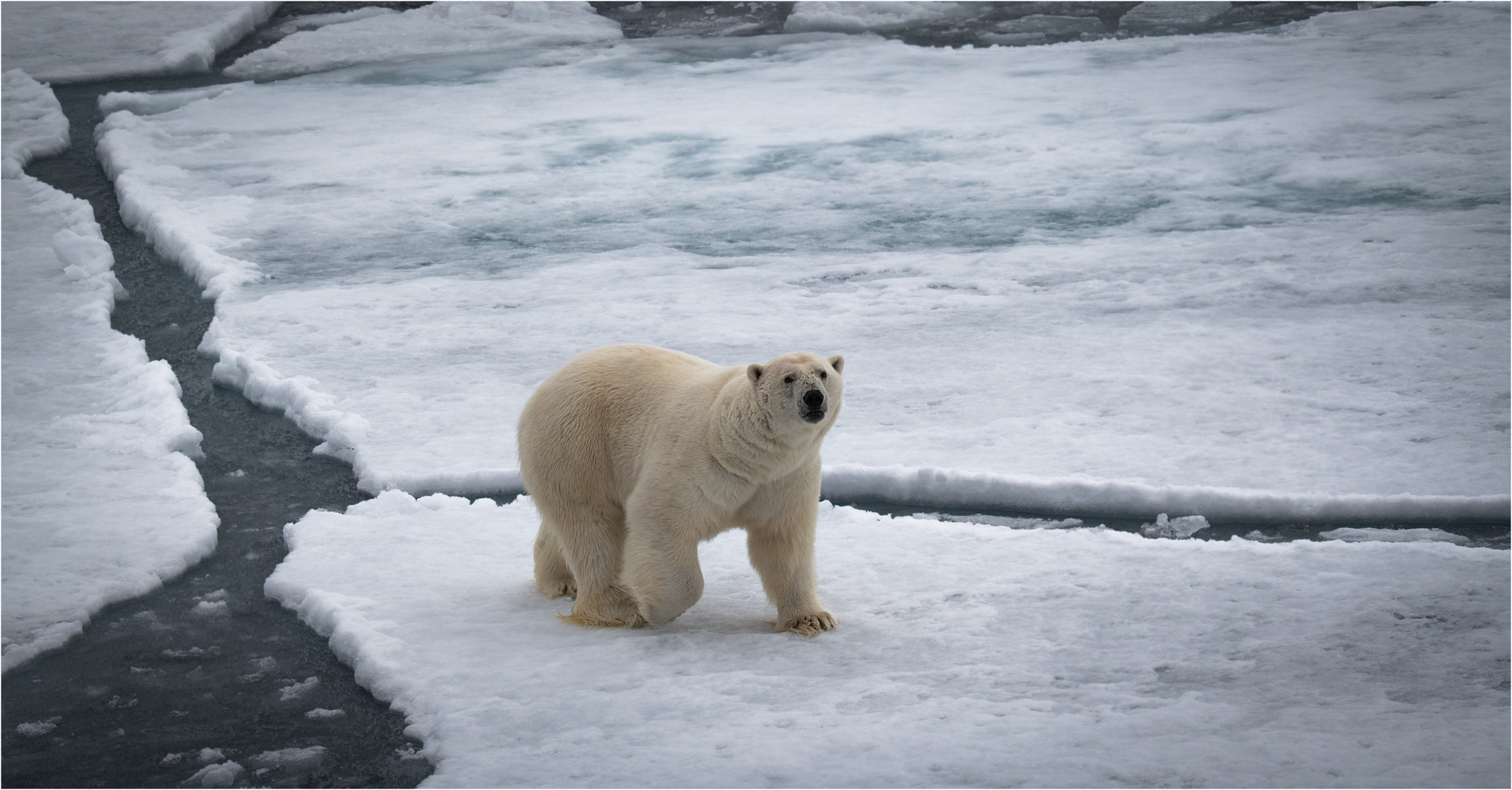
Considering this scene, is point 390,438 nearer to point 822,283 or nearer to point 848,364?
point 848,364

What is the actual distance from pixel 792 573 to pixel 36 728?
187 cm

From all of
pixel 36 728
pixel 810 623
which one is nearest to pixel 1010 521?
pixel 810 623

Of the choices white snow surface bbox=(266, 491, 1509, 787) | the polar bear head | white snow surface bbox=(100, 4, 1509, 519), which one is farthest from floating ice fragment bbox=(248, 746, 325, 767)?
white snow surface bbox=(100, 4, 1509, 519)

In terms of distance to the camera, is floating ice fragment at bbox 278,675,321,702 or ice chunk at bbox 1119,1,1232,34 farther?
ice chunk at bbox 1119,1,1232,34

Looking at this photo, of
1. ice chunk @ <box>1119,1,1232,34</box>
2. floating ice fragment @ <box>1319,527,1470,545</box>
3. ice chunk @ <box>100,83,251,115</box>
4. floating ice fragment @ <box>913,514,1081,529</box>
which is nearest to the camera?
floating ice fragment @ <box>1319,527,1470,545</box>

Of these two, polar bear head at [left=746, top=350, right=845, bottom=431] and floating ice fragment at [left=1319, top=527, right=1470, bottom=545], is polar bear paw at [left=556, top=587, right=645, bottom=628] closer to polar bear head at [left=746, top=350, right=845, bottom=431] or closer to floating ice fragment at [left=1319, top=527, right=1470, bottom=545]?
polar bear head at [left=746, top=350, right=845, bottom=431]

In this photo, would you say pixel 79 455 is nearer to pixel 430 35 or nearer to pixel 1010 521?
pixel 1010 521

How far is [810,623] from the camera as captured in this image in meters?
3.53

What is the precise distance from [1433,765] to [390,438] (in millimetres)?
3686

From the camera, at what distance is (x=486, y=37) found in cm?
1270

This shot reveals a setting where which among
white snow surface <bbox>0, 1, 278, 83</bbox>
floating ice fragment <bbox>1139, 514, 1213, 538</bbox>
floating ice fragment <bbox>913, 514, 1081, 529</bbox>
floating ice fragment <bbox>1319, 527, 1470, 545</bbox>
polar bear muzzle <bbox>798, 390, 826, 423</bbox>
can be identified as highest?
white snow surface <bbox>0, 1, 278, 83</bbox>

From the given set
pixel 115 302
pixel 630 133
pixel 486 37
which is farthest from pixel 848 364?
pixel 486 37

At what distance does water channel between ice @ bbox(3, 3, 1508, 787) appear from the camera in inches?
120

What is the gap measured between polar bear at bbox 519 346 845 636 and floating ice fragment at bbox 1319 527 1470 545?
1687 millimetres
